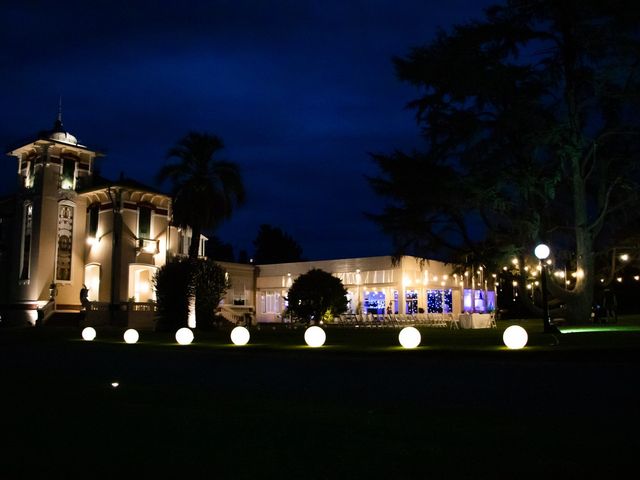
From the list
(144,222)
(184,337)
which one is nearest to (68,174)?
(144,222)

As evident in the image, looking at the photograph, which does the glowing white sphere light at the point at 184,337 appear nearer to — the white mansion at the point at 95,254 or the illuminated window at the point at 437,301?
the white mansion at the point at 95,254

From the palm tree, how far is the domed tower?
12770 mm

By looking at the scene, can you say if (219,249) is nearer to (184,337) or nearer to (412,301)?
(412,301)

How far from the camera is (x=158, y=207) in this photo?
139 ft

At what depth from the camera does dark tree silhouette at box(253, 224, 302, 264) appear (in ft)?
313

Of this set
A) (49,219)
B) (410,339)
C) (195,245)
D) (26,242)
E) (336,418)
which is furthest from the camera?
(26,242)

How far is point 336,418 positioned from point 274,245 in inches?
3523

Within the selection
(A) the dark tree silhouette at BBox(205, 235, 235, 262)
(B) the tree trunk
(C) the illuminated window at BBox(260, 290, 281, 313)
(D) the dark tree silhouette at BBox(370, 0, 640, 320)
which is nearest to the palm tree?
(B) the tree trunk

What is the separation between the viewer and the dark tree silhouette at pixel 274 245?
9531 cm

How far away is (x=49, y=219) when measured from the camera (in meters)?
39.8

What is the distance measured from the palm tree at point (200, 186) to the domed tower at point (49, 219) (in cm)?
1277

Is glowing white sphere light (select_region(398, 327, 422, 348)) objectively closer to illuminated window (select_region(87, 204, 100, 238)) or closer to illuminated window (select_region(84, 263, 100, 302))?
illuminated window (select_region(84, 263, 100, 302))

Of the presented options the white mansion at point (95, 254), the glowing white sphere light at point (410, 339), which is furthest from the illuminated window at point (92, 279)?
the glowing white sphere light at point (410, 339)

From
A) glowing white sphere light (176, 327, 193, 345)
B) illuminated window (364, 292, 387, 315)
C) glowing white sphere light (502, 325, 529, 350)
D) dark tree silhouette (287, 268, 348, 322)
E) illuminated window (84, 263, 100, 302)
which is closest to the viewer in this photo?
glowing white sphere light (502, 325, 529, 350)
